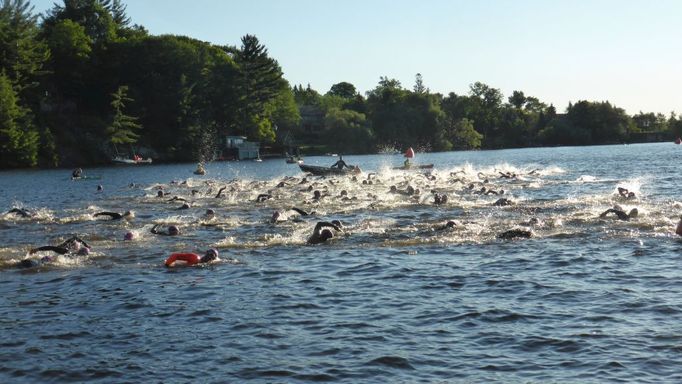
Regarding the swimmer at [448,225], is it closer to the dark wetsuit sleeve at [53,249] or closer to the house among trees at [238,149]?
the dark wetsuit sleeve at [53,249]

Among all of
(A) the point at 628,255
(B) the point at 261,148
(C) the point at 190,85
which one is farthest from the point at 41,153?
(A) the point at 628,255

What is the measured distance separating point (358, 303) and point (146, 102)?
3866 inches

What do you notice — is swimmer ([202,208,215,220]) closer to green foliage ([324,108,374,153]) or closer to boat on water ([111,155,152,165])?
boat on water ([111,155,152,165])

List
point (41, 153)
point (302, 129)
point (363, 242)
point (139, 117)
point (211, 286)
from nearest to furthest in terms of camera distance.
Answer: point (211, 286) → point (363, 242) → point (41, 153) → point (139, 117) → point (302, 129)

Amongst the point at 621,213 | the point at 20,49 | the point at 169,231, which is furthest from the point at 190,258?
the point at 20,49

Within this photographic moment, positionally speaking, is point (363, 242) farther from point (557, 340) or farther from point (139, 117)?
point (139, 117)

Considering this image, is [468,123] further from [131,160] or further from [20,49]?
[20,49]

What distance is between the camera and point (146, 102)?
105438 millimetres

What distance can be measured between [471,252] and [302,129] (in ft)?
447

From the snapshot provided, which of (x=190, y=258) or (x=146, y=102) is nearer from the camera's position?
(x=190, y=258)

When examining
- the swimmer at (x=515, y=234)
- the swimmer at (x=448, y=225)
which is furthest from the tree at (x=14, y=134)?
the swimmer at (x=515, y=234)

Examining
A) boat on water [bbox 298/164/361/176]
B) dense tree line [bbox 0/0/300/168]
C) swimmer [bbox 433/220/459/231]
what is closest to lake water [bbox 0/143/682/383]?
swimmer [bbox 433/220/459/231]

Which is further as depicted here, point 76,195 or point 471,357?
point 76,195

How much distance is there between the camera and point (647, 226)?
2019 centimetres
